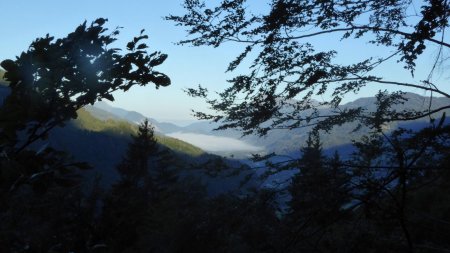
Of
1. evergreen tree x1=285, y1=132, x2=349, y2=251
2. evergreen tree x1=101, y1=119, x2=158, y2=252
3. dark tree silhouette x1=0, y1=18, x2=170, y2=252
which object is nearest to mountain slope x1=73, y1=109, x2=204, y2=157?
evergreen tree x1=101, y1=119, x2=158, y2=252

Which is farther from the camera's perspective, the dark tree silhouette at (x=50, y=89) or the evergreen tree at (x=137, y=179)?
the evergreen tree at (x=137, y=179)

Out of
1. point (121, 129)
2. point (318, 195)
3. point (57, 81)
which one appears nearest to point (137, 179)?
point (318, 195)

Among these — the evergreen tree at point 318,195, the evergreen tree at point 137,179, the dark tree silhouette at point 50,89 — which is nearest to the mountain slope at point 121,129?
the evergreen tree at point 137,179

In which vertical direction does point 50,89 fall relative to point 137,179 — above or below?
above

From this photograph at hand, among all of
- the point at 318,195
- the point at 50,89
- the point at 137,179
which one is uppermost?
the point at 50,89

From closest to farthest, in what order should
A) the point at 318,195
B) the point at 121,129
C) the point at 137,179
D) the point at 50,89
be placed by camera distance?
the point at 50,89
the point at 318,195
the point at 137,179
the point at 121,129

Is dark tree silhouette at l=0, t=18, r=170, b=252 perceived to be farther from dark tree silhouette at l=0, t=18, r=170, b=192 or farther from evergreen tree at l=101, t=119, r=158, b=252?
evergreen tree at l=101, t=119, r=158, b=252

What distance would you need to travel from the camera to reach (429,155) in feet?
17.7

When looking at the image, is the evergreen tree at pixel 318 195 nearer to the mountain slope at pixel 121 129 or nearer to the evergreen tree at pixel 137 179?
the evergreen tree at pixel 137 179

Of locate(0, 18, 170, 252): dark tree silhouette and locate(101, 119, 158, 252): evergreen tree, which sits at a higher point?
locate(0, 18, 170, 252): dark tree silhouette

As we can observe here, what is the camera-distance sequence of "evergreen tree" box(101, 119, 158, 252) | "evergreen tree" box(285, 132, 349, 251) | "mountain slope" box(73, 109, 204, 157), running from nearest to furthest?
"evergreen tree" box(285, 132, 349, 251)
"evergreen tree" box(101, 119, 158, 252)
"mountain slope" box(73, 109, 204, 157)

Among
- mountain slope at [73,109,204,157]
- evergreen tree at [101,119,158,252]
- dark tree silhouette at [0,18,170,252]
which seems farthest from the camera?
mountain slope at [73,109,204,157]

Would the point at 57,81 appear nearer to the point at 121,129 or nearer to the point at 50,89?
the point at 50,89

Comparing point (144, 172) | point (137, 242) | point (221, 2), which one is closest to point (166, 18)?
point (221, 2)
